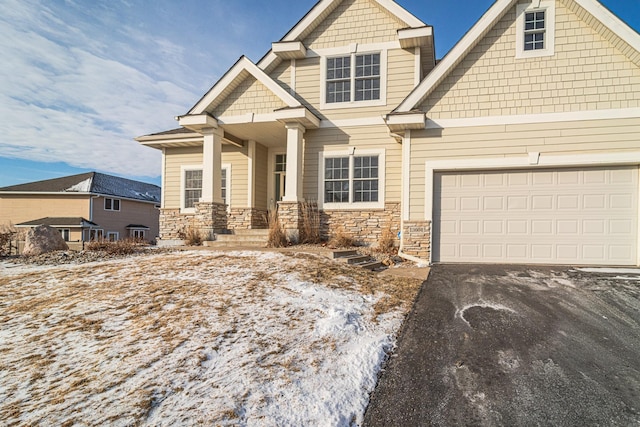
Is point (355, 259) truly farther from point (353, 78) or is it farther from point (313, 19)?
point (313, 19)

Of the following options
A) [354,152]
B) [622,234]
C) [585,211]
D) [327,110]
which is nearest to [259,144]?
[327,110]

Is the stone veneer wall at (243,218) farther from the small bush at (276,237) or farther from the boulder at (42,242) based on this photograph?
the boulder at (42,242)

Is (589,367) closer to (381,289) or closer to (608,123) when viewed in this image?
(381,289)

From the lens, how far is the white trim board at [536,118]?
8188mm

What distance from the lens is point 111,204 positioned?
1156 inches

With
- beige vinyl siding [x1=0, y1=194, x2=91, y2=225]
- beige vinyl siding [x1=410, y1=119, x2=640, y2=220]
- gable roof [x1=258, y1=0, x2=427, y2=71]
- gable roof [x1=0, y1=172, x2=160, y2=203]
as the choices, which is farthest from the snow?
gable roof [x1=0, y1=172, x2=160, y2=203]

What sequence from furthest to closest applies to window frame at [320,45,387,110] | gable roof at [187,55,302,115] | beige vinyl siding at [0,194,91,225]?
beige vinyl siding at [0,194,91,225] → window frame at [320,45,387,110] → gable roof at [187,55,302,115]

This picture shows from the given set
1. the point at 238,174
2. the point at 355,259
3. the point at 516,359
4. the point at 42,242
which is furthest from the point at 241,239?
the point at 516,359

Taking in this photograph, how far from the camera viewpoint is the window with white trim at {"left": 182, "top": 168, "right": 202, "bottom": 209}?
1346cm

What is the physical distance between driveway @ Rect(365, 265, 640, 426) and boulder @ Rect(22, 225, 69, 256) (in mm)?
9182

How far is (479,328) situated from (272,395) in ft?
9.39

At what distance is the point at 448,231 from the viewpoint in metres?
8.88

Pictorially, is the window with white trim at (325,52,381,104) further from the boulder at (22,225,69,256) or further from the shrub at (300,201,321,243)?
the boulder at (22,225,69,256)

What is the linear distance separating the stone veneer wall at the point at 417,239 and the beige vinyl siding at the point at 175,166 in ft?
27.8
